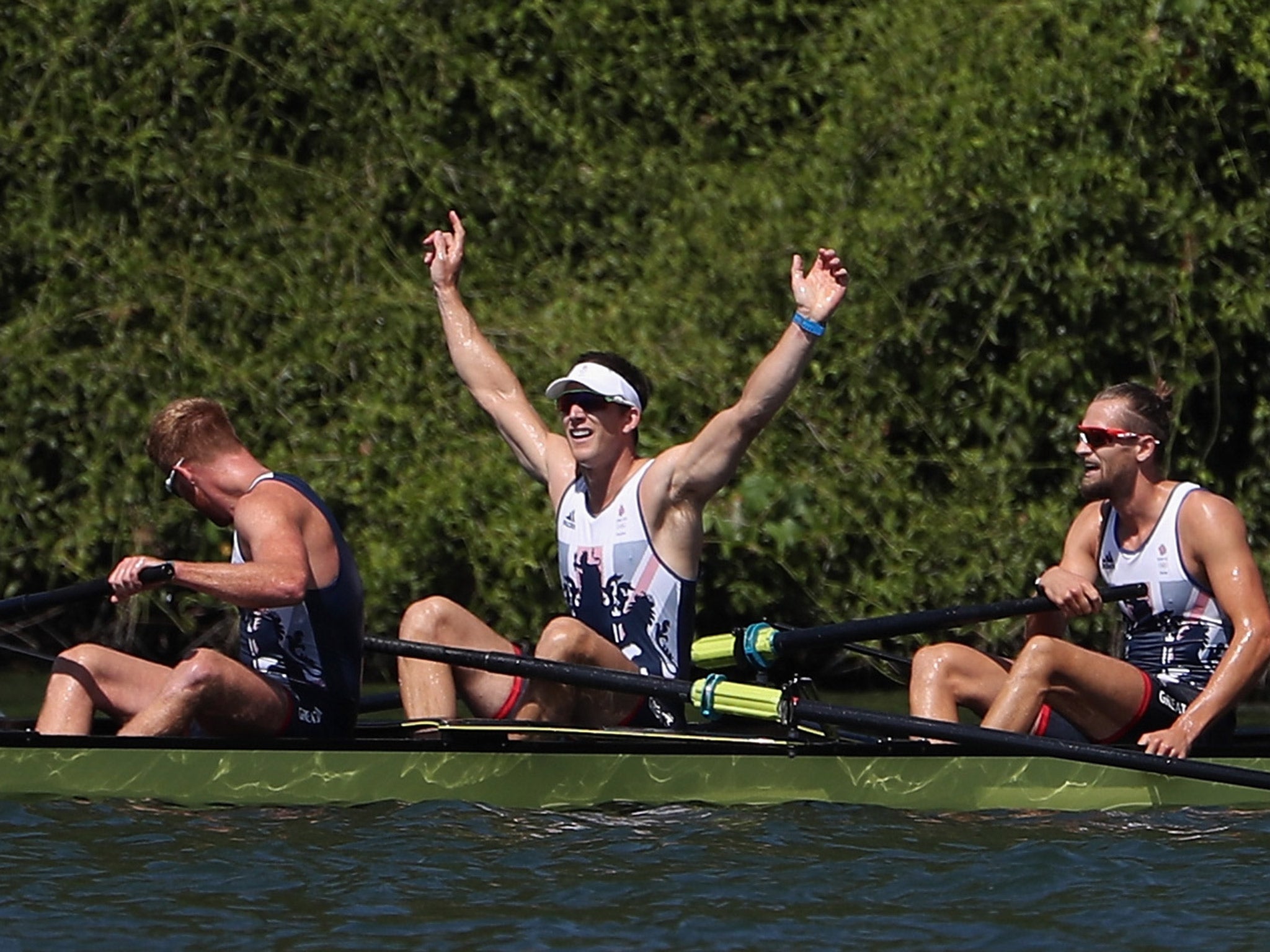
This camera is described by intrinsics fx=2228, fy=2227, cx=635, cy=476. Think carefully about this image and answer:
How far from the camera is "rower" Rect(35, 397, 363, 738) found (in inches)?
287

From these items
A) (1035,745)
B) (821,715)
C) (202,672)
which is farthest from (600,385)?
(1035,745)

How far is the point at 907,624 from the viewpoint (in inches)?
337

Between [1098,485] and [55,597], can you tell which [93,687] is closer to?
[55,597]

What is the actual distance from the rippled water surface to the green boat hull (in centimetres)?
9

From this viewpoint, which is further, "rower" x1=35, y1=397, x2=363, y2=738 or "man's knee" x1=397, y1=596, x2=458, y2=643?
"man's knee" x1=397, y1=596, x2=458, y2=643

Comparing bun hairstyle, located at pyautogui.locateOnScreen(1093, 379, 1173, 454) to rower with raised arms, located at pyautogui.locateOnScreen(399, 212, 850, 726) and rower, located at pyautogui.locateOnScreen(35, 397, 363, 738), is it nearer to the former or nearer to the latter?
rower with raised arms, located at pyautogui.locateOnScreen(399, 212, 850, 726)

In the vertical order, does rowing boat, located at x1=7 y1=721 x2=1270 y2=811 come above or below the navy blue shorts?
below

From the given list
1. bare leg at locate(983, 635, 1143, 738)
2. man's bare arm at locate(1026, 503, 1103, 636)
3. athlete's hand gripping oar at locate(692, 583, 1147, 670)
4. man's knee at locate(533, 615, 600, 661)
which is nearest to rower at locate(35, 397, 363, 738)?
man's knee at locate(533, 615, 600, 661)

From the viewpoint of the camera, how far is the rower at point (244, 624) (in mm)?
7293

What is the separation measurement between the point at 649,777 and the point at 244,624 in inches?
59.8

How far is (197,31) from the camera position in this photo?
13.3 m

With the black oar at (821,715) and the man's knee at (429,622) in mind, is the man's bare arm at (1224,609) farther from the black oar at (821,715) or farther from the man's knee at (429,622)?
the man's knee at (429,622)

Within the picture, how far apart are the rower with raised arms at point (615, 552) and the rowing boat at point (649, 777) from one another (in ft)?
1.29

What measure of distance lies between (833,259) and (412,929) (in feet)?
9.67
